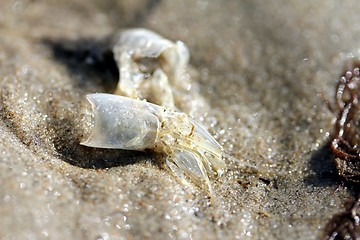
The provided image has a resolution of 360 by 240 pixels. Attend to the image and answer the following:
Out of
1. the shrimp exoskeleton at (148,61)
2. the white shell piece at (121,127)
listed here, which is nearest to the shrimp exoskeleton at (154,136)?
the white shell piece at (121,127)

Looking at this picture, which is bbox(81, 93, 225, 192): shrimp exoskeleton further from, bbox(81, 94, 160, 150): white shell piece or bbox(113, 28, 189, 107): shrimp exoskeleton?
bbox(113, 28, 189, 107): shrimp exoskeleton

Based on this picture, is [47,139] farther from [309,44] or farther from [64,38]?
[309,44]

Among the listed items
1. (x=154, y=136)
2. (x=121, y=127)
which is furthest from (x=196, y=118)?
(x=121, y=127)

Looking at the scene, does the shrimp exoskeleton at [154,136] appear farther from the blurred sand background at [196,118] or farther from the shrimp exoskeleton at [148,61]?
the shrimp exoskeleton at [148,61]

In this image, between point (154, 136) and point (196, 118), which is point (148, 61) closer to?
point (196, 118)

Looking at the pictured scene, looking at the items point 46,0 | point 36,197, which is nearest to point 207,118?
point 36,197
